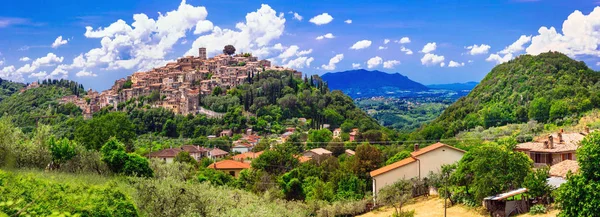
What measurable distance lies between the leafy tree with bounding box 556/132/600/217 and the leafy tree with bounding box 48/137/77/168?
2112 cm

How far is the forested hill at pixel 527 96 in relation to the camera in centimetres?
5562

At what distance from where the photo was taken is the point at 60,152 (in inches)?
991

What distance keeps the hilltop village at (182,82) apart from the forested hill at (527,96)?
131ft

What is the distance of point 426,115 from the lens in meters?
171

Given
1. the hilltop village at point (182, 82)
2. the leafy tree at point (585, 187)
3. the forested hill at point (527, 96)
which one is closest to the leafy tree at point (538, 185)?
the leafy tree at point (585, 187)

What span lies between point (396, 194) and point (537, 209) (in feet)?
28.1

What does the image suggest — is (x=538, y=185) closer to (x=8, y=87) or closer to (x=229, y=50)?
(x=229, y=50)

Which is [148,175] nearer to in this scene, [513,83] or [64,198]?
[64,198]

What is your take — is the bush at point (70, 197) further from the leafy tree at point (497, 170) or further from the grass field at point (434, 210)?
the grass field at point (434, 210)

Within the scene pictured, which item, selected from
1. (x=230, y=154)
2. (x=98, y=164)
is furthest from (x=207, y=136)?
(x=98, y=164)

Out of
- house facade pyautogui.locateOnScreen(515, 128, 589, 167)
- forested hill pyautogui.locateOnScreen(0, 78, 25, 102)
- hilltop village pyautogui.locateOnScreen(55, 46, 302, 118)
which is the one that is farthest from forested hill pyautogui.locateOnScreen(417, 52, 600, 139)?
forested hill pyautogui.locateOnScreen(0, 78, 25, 102)

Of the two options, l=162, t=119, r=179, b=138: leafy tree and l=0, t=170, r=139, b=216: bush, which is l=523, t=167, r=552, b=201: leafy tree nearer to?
l=0, t=170, r=139, b=216: bush

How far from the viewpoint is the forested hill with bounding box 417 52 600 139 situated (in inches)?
2190

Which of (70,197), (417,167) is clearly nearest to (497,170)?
(417,167)
